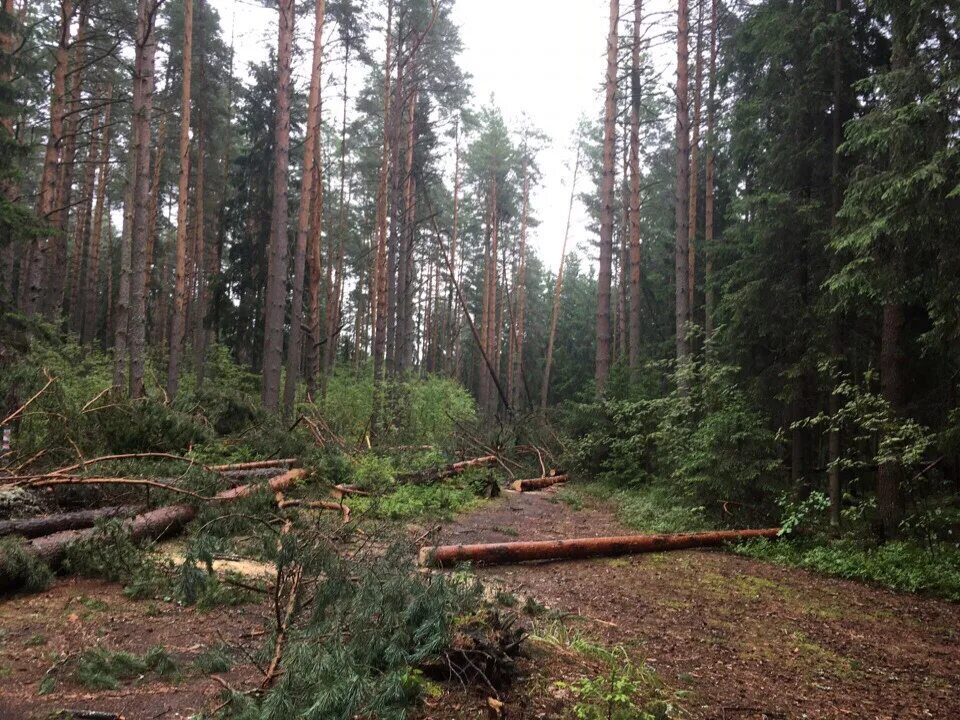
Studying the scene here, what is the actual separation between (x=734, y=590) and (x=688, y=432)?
183 inches

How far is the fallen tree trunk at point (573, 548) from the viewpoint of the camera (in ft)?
20.4

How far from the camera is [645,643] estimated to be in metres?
4.34

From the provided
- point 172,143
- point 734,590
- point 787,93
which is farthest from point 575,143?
point 734,590

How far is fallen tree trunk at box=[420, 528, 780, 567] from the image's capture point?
6214 mm

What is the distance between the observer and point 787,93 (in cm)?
945

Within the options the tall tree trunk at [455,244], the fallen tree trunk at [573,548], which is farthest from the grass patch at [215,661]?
the tall tree trunk at [455,244]

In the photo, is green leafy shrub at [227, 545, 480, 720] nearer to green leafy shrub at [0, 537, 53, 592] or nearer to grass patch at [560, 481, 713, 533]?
green leafy shrub at [0, 537, 53, 592]

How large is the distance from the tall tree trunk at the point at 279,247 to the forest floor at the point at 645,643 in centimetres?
827

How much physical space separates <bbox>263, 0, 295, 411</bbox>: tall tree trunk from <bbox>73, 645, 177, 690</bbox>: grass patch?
9847 millimetres

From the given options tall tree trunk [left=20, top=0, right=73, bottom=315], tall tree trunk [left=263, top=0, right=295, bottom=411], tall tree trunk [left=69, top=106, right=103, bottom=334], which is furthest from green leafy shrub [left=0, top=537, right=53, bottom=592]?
tall tree trunk [left=69, top=106, right=103, bottom=334]

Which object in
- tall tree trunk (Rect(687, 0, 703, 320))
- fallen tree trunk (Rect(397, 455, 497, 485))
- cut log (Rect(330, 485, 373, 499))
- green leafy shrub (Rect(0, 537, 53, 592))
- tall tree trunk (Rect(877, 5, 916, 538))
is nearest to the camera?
green leafy shrub (Rect(0, 537, 53, 592))

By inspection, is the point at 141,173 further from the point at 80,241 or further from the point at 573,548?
the point at 80,241

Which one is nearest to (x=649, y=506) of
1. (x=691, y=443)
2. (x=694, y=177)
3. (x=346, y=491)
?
(x=691, y=443)

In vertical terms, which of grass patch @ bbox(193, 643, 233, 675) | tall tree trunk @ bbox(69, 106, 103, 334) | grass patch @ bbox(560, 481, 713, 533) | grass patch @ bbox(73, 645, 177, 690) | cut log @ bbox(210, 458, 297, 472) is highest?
tall tree trunk @ bbox(69, 106, 103, 334)
